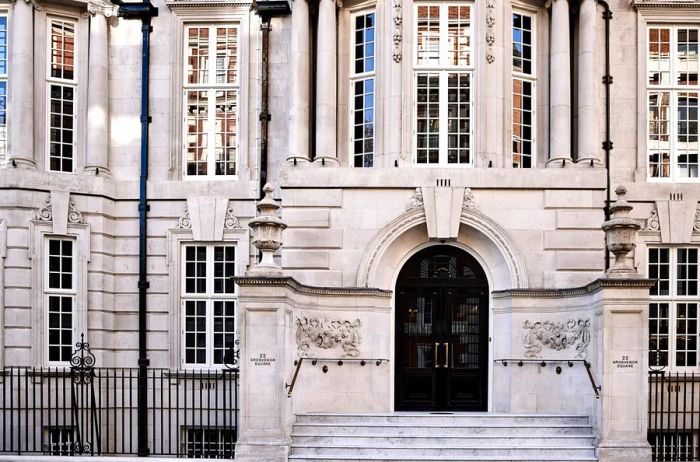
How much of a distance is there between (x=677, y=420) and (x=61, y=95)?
14.6 m

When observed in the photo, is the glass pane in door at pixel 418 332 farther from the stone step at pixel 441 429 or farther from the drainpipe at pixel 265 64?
the drainpipe at pixel 265 64

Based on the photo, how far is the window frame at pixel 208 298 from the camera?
891 inches

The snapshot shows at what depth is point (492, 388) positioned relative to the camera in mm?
21219

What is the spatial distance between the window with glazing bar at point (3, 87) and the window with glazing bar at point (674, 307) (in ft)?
46.2

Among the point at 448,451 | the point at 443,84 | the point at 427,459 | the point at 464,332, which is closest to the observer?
the point at 427,459

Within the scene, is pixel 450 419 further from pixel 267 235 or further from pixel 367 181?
pixel 367 181

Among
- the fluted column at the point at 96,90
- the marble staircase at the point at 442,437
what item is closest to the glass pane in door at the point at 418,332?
the marble staircase at the point at 442,437

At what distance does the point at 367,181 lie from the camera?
2108cm

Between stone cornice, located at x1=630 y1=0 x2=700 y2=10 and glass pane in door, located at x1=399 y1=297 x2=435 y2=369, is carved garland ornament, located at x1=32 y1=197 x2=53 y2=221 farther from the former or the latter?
stone cornice, located at x1=630 y1=0 x2=700 y2=10

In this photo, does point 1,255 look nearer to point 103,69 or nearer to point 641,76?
point 103,69

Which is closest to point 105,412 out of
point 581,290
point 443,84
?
point 443,84

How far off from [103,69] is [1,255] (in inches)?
181

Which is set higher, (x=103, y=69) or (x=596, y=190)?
(x=103, y=69)

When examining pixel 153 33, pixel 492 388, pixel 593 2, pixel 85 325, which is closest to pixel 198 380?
pixel 85 325
